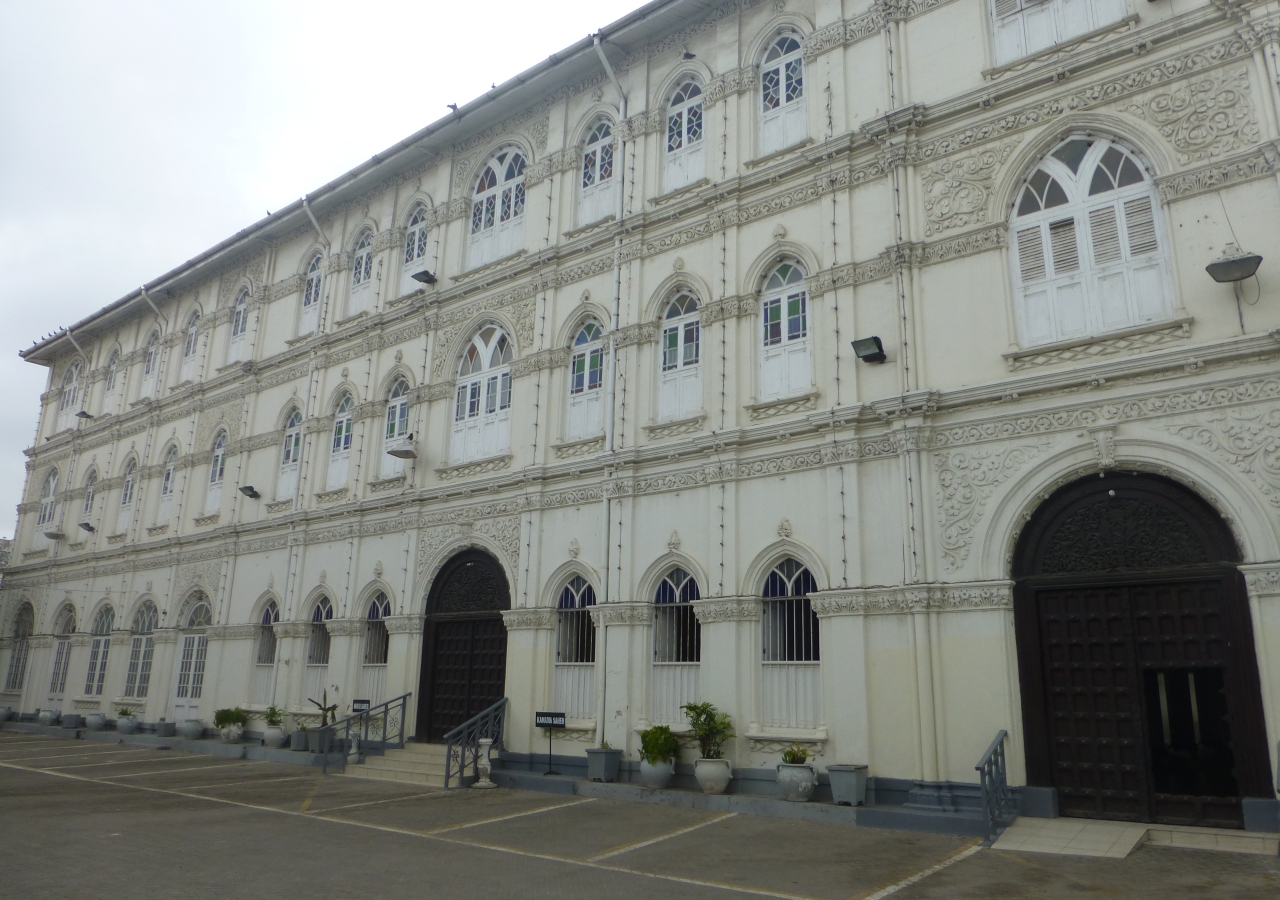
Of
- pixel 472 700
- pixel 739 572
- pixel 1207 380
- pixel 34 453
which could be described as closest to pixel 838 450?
pixel 739 572

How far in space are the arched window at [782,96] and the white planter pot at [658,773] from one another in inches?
383

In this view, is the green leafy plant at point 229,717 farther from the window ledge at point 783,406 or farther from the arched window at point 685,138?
the arched window at point 685,138

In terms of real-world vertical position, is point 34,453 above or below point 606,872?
above

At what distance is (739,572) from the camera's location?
1390 centimetres

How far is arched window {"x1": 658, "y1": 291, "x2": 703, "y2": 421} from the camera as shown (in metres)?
15.3

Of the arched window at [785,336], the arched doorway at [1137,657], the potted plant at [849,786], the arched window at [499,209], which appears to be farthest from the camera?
the arched window at [499,209]

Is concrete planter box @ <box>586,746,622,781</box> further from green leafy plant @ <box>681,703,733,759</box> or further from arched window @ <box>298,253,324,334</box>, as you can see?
arched window @ <box>298,253,324,334</box>

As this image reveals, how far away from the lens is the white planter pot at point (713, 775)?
42.4 ft

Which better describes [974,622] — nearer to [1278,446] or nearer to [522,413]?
[1278,446]

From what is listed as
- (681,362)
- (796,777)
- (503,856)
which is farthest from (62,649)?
(796,777)

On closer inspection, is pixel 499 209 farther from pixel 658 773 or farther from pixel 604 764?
pixel 658 773

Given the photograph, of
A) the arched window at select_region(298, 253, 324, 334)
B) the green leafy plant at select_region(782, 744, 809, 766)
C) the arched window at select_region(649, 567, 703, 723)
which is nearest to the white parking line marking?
the green leafy plant at select_region(782, 744, 809, 766)

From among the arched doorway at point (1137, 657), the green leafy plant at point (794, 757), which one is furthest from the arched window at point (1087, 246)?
the green leafy plant at point (794, 757)

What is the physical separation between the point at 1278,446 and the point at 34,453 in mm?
36871
